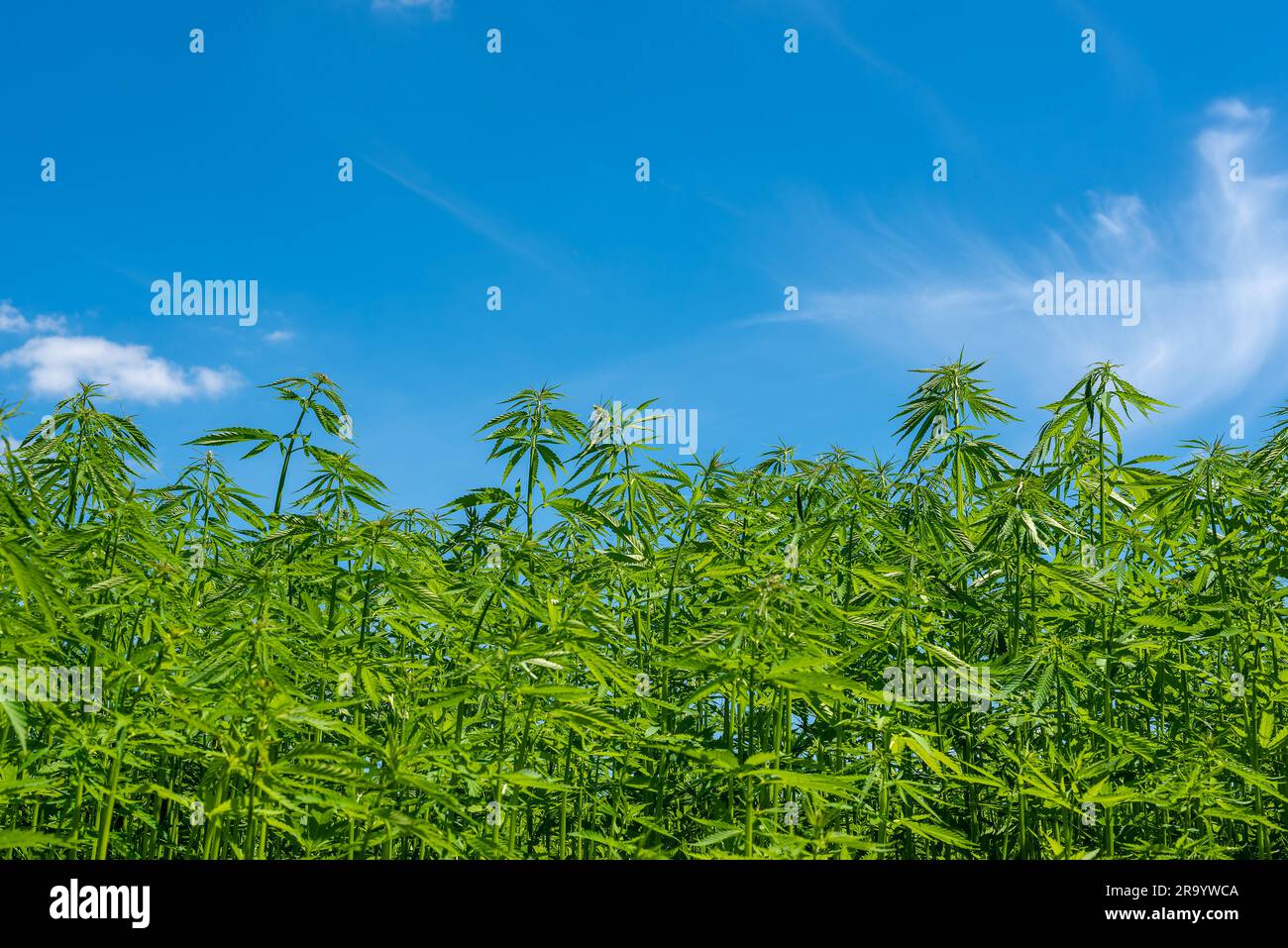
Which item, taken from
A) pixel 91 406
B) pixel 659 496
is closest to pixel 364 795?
pixel 659 496

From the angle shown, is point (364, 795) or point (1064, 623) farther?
point (1064, 623)

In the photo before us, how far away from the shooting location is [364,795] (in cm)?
357

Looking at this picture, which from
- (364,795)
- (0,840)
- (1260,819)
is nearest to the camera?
(0,840)

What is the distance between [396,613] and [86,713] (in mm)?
1188

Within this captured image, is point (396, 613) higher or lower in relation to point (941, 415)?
lower

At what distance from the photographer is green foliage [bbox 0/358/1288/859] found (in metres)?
3.42

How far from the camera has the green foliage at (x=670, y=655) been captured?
342 cm

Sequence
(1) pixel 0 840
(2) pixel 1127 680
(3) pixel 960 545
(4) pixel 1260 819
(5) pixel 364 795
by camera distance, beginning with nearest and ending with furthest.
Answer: (1) pixel 0 840
(5) pixel 364 795
(4) pixel 1260 819
(3) pixel 960 545
(2) pixel 1127 680

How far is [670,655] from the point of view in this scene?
378 cm
